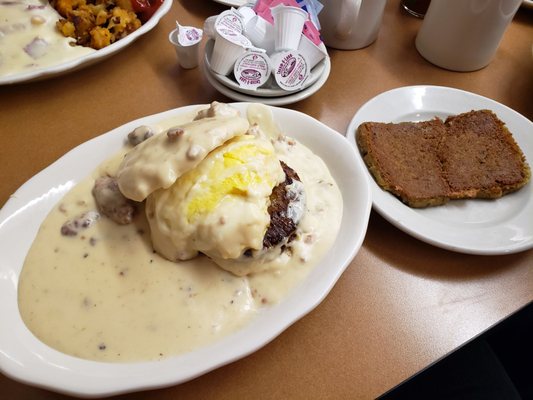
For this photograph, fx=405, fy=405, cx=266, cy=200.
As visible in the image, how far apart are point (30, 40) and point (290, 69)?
0.90 m

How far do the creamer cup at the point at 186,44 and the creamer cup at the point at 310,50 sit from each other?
0.39m

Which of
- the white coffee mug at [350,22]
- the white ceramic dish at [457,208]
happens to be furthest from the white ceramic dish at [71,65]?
the white ceramic dish at [457,208]

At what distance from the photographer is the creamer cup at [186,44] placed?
149 centimetres

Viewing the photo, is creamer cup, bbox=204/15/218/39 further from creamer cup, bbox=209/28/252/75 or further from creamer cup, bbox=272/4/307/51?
creamer cup, bbox=272/4/307/51

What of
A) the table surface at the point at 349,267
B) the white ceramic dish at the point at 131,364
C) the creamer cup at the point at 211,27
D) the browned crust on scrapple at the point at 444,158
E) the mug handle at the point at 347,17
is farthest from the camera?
the mug handle at the point at 347,17

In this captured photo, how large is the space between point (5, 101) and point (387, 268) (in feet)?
4.47

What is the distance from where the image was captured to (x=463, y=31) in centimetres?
154

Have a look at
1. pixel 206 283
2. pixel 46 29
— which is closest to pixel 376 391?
pixel 206 283

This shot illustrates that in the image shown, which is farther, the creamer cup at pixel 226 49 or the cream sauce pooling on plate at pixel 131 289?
the creamer cup at pixel 226 49

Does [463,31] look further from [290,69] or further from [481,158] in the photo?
[290,69]

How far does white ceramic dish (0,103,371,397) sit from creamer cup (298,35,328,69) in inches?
14.9

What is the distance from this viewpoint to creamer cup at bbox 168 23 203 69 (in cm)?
149

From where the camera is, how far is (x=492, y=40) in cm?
157

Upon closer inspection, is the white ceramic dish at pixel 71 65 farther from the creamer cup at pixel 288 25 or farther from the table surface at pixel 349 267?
the creamer cup at pixel 288 25
